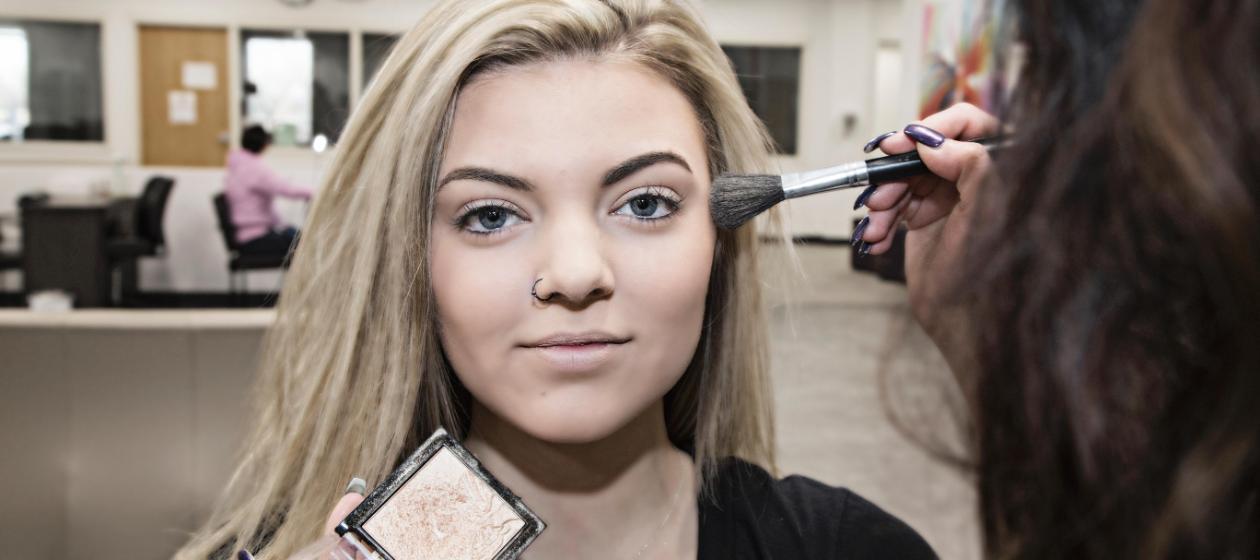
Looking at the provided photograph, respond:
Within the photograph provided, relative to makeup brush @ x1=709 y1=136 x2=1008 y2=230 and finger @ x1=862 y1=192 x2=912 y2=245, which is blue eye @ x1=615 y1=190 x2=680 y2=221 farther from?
finger @ x1=862 y1=192 x2=912 y2=245

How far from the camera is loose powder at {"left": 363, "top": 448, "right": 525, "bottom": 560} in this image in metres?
0.87

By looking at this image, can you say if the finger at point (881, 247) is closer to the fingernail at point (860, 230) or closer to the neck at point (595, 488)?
the fingernail at point (860, 230)

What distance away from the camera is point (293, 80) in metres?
8.18

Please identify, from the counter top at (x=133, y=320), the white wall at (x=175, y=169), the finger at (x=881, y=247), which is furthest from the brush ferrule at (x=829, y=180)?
the white wall at (x=175, y=169)

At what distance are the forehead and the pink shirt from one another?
5.19 meters

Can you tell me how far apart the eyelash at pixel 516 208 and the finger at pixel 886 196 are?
20 cm

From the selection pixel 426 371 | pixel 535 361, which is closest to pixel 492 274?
pixel 535 361

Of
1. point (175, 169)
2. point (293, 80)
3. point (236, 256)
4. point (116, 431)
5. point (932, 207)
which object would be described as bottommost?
point (236, 256)

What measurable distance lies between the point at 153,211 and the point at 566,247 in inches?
248

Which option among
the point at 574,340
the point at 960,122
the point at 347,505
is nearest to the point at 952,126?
the point at 960,122

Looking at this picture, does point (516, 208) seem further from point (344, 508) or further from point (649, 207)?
point (344, 508)

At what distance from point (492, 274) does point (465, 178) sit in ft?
0.34

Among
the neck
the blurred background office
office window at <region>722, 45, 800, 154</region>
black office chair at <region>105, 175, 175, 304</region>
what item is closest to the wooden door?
the blurred background office

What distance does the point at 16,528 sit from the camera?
72.4 inches
